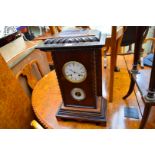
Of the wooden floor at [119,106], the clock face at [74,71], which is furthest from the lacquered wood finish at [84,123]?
the clock face at [74,71]

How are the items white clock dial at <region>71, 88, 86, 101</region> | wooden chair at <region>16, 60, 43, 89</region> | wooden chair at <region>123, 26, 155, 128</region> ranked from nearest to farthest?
wooden chair at <region>123, 26, 155, 128</region>, white clock dial at <region>71, 88, 86, 101</region>, wooden chair at <region>16, 60, 43, 89</region>

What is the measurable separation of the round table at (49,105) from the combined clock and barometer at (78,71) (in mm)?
36

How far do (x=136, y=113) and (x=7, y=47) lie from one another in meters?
1.07

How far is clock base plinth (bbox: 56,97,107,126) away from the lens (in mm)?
739

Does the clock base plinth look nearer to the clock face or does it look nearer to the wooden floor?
the wooden floor

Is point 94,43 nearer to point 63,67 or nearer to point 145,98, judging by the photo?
point 63,67

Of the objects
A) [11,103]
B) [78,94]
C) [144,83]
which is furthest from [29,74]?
[144,83]

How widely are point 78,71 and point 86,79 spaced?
0.06 metres

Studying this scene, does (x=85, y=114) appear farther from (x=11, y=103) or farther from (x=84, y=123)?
(x=11, y=103)

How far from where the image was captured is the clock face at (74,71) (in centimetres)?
65

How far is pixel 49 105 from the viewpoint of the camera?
93 cm

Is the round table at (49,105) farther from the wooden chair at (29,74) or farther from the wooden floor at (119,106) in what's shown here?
the wooden chair at (29,74)

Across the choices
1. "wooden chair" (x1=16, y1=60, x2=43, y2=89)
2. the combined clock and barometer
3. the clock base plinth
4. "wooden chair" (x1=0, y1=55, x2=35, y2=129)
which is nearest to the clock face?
the combined clock and barometer
